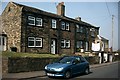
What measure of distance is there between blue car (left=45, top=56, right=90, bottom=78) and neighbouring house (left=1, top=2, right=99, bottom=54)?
10908 millimetres

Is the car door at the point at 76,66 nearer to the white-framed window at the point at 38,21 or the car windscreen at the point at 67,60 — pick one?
the car windscreen at the point at 67,60

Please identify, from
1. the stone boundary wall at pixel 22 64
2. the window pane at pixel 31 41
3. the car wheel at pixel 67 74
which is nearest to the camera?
the car wheel at pixel 67 74

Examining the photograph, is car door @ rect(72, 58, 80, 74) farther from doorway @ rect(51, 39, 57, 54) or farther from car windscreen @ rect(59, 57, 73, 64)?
doorway @ rect(51, 39, 57, 54)

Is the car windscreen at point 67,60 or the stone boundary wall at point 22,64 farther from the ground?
the car windscreen at point 67,60

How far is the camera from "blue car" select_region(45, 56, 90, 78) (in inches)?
566

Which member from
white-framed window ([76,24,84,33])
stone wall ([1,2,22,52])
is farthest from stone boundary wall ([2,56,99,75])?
white-framed window ([76,24,84,33])

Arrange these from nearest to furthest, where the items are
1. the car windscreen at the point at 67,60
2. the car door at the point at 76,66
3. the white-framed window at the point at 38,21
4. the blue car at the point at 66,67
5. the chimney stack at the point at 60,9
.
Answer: the blue car at the point at 66,67, the car door at the point at 76,66, the car windscreen at the point at 67,60, the white-framed window at the point at 38,21, the chimney stack at the point at 60,9

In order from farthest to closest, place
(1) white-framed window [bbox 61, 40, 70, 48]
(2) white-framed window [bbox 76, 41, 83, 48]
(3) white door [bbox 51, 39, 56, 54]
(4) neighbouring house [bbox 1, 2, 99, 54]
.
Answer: (2) white-framed window [bbox 76, 41, 83, 48], (1) white-framed window [bbox 61, 40, 70, 48], (3) white door [bbox 51, 39, 56, 54], (4) neighbouring house [bbox 1, 2, 99, 54]

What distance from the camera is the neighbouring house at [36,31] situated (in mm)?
26453

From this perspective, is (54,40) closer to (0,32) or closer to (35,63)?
(0,32)

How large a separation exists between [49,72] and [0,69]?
3.85m

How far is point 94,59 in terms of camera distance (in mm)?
30547

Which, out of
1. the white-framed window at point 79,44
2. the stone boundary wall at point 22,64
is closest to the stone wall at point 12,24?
the stone boundary wall at point 22,64

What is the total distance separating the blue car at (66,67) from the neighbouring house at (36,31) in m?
10.9
